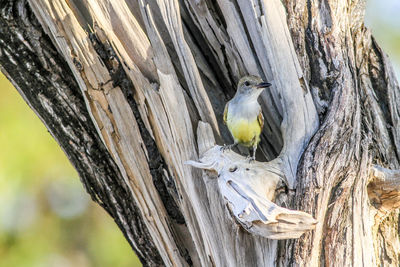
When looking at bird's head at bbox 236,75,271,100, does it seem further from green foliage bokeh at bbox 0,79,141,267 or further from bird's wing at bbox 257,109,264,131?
green foliage bokeh at bbox 0,79,141,267

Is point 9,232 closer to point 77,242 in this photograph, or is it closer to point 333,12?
point 77,242

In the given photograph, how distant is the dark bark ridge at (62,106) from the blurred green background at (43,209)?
3529mm

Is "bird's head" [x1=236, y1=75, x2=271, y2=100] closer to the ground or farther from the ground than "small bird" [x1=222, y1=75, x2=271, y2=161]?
farther from the ground

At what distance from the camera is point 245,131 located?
378 centimetres

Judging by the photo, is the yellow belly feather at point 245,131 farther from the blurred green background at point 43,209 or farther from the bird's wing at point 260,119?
the blurred green background at point 43,209

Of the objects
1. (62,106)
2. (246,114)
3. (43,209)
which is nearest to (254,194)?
(246,114)

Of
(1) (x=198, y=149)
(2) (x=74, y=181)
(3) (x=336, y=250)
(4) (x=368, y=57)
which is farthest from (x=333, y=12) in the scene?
(2) (x=74, y=181)

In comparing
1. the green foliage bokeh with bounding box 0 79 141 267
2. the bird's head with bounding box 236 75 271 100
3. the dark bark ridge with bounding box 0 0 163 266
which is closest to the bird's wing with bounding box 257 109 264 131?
the bird's head with bounding box 236 75 271 100

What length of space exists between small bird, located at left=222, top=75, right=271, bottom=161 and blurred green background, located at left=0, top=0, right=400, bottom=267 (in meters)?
3.80

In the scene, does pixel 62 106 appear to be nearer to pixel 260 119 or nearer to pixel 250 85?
pixel 250 85

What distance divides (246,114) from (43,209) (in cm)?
470

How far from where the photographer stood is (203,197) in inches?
128

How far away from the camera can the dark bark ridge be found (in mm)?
3225

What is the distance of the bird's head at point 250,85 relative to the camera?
355cm
